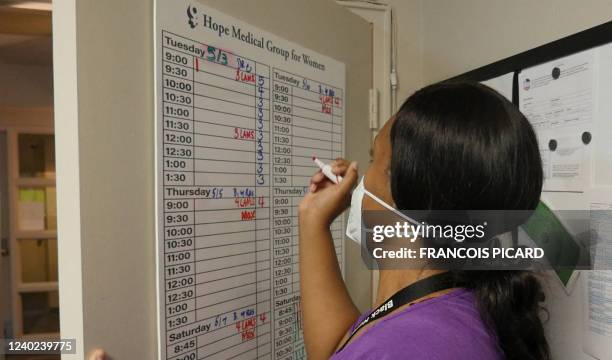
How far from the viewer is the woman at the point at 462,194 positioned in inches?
22.5

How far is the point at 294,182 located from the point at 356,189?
0.25 m

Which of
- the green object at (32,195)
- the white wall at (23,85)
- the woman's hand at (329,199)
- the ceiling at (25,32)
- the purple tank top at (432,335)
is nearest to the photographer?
the purple tank top at (432,335)

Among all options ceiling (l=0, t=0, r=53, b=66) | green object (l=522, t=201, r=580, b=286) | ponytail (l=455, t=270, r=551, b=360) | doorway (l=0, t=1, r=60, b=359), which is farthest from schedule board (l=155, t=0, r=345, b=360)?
doorway (l=0, t=1, r=60, b=359)

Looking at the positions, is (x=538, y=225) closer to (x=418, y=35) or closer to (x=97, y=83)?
(x=418, y=35)

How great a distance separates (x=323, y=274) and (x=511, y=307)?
366 millimetres

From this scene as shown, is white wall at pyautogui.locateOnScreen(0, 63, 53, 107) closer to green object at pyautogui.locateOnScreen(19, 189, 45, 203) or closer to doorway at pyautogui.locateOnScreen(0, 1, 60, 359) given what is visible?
doorway at pyautogui.locateOnScreen(0, 1, 60, 359)

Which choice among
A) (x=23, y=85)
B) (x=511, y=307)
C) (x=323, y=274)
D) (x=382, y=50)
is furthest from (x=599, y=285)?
(x=23, y=85)

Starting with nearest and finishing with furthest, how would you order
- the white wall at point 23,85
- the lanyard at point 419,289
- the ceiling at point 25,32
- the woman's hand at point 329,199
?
the lanyard at point 419,289 → the woman's hand at point 329,199 → the ceiling at point 25,32 → the white wall at point 23,85

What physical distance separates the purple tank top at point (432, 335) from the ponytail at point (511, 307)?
0.8 inches

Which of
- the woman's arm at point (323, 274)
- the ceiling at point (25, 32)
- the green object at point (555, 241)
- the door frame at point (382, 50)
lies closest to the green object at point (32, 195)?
the ceiling at point (25, 32)

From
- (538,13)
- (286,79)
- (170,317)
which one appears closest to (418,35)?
(538,13)

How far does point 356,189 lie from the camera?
32.5 inches

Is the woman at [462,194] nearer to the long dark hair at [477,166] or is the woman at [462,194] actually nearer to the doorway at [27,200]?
the long dark hair at [477,166]

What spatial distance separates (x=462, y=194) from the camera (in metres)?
0.60
